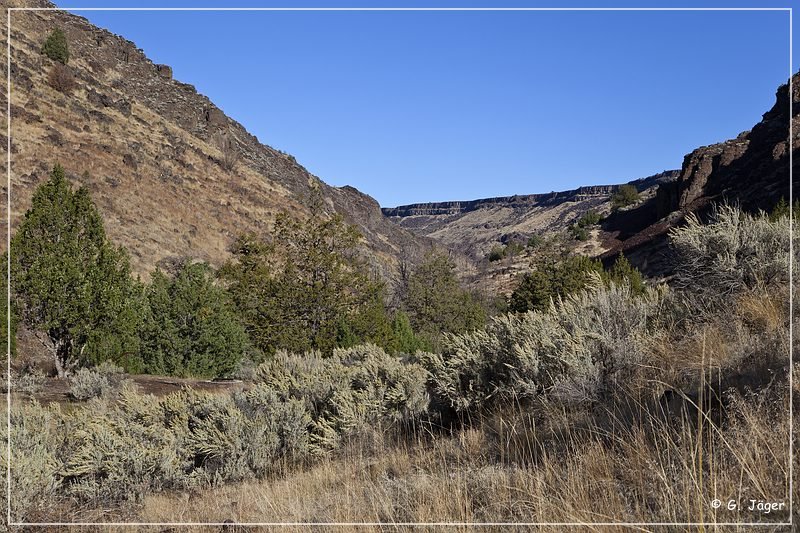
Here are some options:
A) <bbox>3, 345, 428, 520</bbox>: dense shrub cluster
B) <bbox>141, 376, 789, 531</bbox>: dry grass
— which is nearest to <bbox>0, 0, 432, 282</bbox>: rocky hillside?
<bbox>3, 345, 428, 520</bbox>: dense shrub cluster

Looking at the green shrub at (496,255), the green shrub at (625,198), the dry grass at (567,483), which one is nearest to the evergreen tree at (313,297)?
the dry grass at (567,483)

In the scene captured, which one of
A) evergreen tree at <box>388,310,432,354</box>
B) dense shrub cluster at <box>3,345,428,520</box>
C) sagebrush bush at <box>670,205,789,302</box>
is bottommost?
evergreen tree at <box>388,310,432,354</box>

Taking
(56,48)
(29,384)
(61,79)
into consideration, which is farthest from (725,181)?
(56,48)

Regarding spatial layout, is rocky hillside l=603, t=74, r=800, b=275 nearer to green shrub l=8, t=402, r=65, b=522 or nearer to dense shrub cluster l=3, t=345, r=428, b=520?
dense shrub cluster l=3, t=345, r=428, b=520

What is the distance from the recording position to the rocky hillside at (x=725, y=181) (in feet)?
142

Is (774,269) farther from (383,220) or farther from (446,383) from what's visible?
(383,220)

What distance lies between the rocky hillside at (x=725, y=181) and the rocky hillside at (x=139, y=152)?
2451 cm

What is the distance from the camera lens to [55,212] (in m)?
15.4

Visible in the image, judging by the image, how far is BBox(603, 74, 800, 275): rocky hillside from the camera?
43.4 meters

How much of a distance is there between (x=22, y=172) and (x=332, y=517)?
1605 inches

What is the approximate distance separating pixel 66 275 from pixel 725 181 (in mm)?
53389

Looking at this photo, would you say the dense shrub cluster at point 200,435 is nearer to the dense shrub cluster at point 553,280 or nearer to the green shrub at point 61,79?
the dense shrub cluster at point 553,280

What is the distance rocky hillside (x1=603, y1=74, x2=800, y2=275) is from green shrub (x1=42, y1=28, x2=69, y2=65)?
175 ft

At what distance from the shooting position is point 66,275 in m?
15.3
